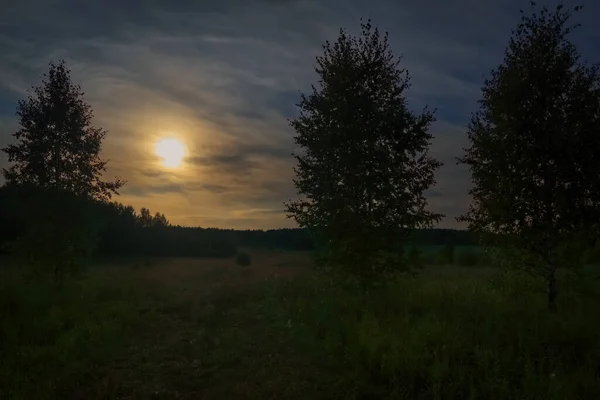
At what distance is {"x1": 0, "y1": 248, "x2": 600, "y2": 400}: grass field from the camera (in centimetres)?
804

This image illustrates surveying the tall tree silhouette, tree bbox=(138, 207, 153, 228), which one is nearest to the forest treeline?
tree bbox=(138, 207, 153, 228)

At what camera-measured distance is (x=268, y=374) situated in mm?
8891

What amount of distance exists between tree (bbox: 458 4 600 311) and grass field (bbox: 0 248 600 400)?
181 cm

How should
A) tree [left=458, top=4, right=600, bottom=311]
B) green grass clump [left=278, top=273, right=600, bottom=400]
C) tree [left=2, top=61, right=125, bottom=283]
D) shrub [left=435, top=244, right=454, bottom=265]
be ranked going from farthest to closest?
shrub [left=435, top=244, right=454, bottom=265] < tree [left=2, top=61, right=125, bottom=283] < tree [left=458, top=4, right=600, bottom=311] < green grass clump [left=278, top=273, right=600, bottom=400]

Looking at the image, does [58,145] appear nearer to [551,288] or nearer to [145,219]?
[551,288]

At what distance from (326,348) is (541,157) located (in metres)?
8.55

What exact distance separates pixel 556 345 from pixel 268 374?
599cm

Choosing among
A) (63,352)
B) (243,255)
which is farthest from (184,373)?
(243,255)

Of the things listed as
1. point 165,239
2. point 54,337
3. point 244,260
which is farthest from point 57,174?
point 165,239

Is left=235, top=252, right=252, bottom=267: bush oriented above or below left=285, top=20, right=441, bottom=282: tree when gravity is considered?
below

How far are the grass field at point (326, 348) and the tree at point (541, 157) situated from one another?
5.94ft

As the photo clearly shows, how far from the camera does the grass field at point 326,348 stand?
8.04 meters

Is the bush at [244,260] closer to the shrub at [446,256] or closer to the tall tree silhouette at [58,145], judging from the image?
the shrub at [446,256]

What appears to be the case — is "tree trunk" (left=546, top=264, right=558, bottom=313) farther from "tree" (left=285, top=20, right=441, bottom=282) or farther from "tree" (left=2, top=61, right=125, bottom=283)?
"tree" (left=2, top=61, right=125, bottom=283)
